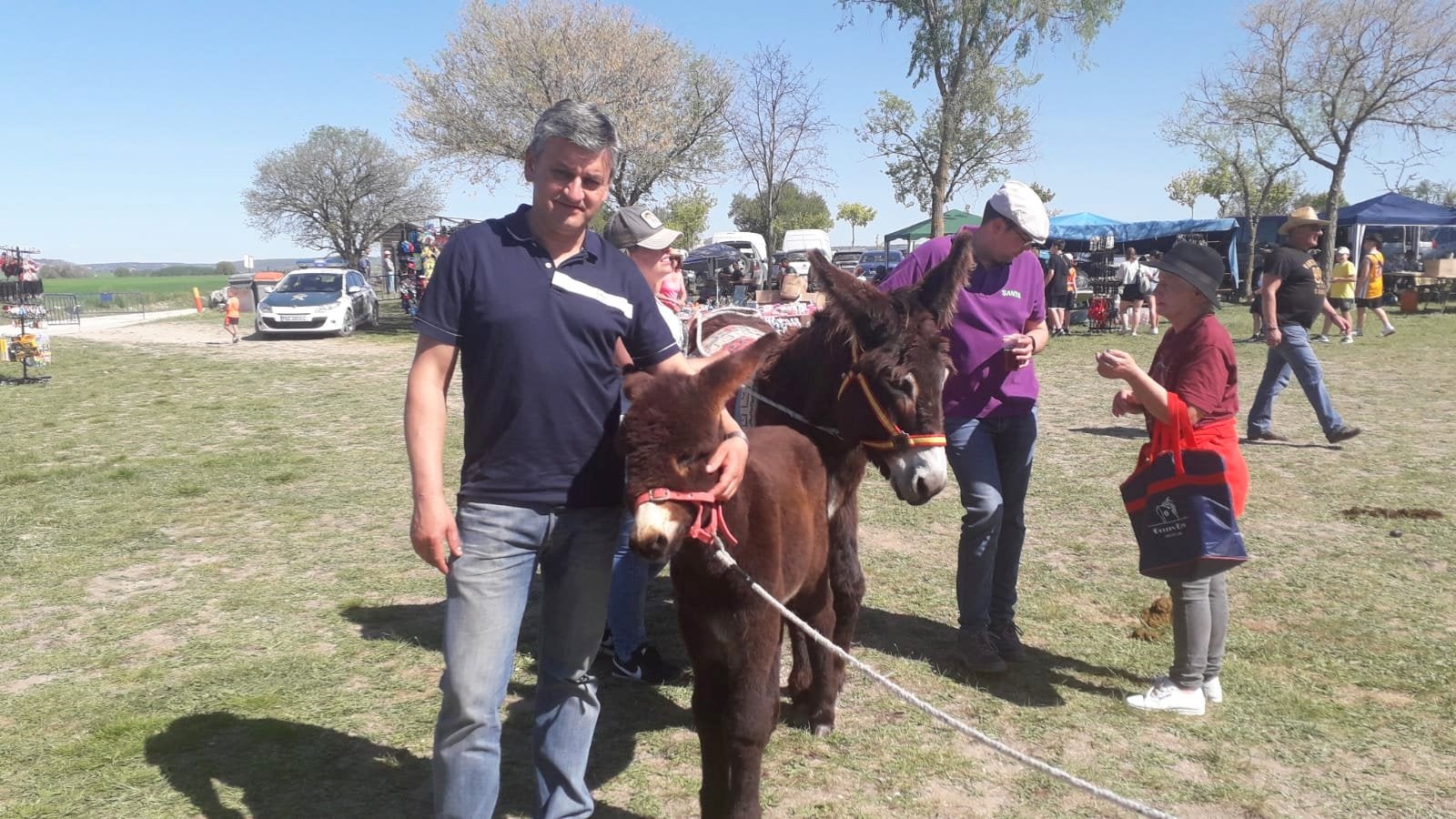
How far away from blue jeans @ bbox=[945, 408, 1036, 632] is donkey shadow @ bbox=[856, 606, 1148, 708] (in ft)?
0.84

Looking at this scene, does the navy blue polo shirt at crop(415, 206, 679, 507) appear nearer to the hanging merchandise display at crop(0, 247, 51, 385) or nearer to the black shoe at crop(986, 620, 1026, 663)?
the black shoe at crop(986, 620, 1026, 663)

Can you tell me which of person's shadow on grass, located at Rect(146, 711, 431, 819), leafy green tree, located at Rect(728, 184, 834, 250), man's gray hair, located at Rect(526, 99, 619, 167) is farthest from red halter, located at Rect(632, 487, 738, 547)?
leafy green tree, located at Rect(728, 184, 834, 250)

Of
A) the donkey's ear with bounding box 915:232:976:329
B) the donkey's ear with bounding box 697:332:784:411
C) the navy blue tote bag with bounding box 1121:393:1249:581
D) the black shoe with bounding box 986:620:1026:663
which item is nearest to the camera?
the donkey's ear with bounding box 697:332:784:411

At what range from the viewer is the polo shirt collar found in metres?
2.55

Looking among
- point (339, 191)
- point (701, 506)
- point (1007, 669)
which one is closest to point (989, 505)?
point (1007, 669)

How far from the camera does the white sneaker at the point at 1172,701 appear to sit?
4.02 metres

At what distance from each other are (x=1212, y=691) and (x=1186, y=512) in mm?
906

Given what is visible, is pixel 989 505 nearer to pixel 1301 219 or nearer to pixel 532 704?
pixel 532 704

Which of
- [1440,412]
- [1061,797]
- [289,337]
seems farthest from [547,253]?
[289,337]

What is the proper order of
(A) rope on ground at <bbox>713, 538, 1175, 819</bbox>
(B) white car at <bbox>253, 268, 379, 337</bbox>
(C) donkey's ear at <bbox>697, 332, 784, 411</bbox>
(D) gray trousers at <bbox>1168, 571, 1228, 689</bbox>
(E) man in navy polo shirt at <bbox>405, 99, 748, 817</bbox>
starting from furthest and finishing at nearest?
(B) white car at <bbox>253, 268, 379, 337</bbox>
(D) gray trousers at <bbox>1168, 571, 1228, 689</bbox>
(C) donkey's ear at <bbox>697, 332, 784, 411</bbox>
(E) man in navy polo shirt at <bbox>405, 99, 748, 817</bbox>
(A) rope on ground at <bbox>713, 538, 1175, 819</bbox>

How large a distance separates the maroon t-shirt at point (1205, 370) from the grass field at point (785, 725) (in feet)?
4.59

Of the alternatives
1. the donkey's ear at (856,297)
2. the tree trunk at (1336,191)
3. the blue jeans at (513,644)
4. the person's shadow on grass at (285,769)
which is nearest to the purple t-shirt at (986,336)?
the donkey's ear at (856,297)

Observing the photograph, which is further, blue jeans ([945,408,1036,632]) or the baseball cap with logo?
the baseball cap with logo

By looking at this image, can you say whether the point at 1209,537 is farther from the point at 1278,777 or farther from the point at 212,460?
the point at 212,460
